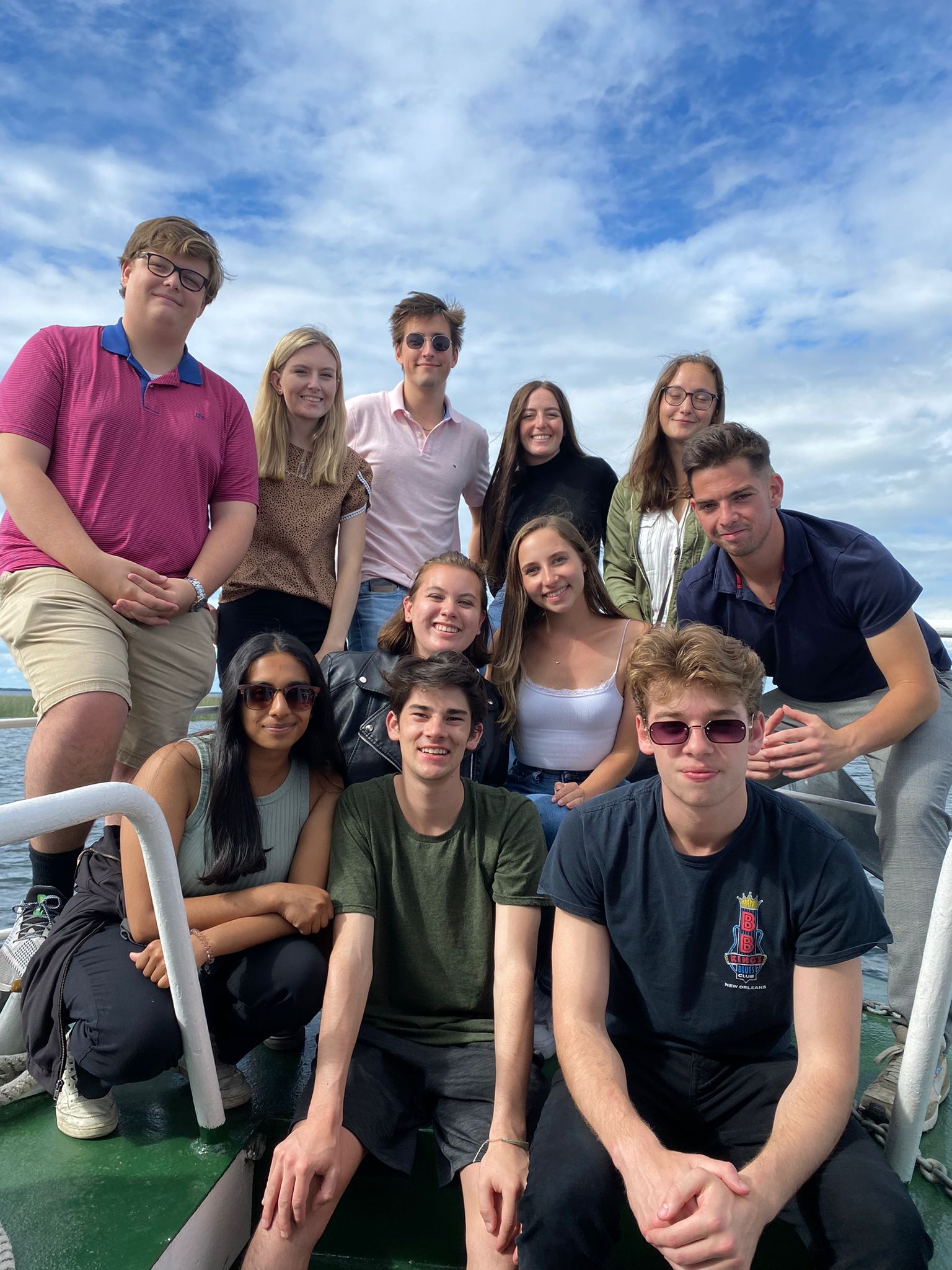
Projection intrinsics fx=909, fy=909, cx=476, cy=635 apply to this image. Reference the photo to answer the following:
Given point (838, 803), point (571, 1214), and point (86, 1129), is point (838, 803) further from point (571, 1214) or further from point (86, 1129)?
point (86, 1129)

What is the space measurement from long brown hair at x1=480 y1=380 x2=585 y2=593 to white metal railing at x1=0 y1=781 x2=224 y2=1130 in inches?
101

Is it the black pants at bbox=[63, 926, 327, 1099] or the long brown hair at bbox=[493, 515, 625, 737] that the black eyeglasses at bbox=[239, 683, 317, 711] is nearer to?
the black pants at bbox=[63, 926, 327, 1099]

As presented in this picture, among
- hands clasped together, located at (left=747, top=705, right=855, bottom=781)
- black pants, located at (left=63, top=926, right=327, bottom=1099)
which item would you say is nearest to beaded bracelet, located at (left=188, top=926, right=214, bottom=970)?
black pants, located at (left=63, top=926, right=327, bottom=1099)

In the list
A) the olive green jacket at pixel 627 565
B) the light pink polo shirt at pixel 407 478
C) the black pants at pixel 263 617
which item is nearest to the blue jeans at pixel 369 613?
the light pink polo shirt at pixel 407 478

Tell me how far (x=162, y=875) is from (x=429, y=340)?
300cm

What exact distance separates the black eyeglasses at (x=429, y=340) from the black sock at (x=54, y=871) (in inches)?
105

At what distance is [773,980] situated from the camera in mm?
A: 1979

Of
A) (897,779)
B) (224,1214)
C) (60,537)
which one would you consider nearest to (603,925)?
(224,1214)

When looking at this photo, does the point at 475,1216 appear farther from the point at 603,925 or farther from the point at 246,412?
the point at 246,412

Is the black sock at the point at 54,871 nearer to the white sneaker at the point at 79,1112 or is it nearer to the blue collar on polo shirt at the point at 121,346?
A: the white sneaker at the point at 79,1112

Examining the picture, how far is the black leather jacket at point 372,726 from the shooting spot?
2.90 metres

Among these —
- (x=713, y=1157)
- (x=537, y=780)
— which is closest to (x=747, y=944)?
(x=713, y=1157)

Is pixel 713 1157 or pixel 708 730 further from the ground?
pixel 708 730

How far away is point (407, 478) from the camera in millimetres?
4211
